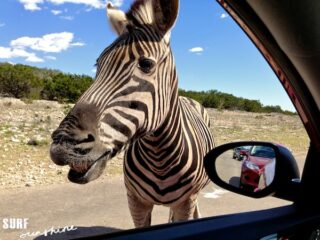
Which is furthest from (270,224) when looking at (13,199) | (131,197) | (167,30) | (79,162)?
(13,199)

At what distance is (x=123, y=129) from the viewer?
138cm

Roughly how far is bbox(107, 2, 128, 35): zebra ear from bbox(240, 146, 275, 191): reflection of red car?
33.5 inches

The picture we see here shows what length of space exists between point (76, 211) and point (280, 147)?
2849 millimetres

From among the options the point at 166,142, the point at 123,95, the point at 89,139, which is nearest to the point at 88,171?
the point at 89,139

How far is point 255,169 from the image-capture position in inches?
44.1

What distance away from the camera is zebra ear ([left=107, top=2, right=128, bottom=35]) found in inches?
65.0

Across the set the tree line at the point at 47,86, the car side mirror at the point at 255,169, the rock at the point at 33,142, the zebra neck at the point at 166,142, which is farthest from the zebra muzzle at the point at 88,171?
the rock at the point at 33,142

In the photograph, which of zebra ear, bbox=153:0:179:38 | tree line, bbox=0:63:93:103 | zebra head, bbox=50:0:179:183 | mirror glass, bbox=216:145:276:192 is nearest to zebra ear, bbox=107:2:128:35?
zebra head, bbox=50:0:179:183

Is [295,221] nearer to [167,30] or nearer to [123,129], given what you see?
[123,129]

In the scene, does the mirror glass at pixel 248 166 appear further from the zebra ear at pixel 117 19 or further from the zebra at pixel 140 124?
the zebra ear at pixel 117 19

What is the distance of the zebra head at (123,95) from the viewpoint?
1.17 metres

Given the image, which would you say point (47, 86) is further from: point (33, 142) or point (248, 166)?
point (248, 166)

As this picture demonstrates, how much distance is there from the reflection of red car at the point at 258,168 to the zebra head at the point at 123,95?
0.47 m

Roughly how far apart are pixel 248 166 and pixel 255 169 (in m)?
0.02
